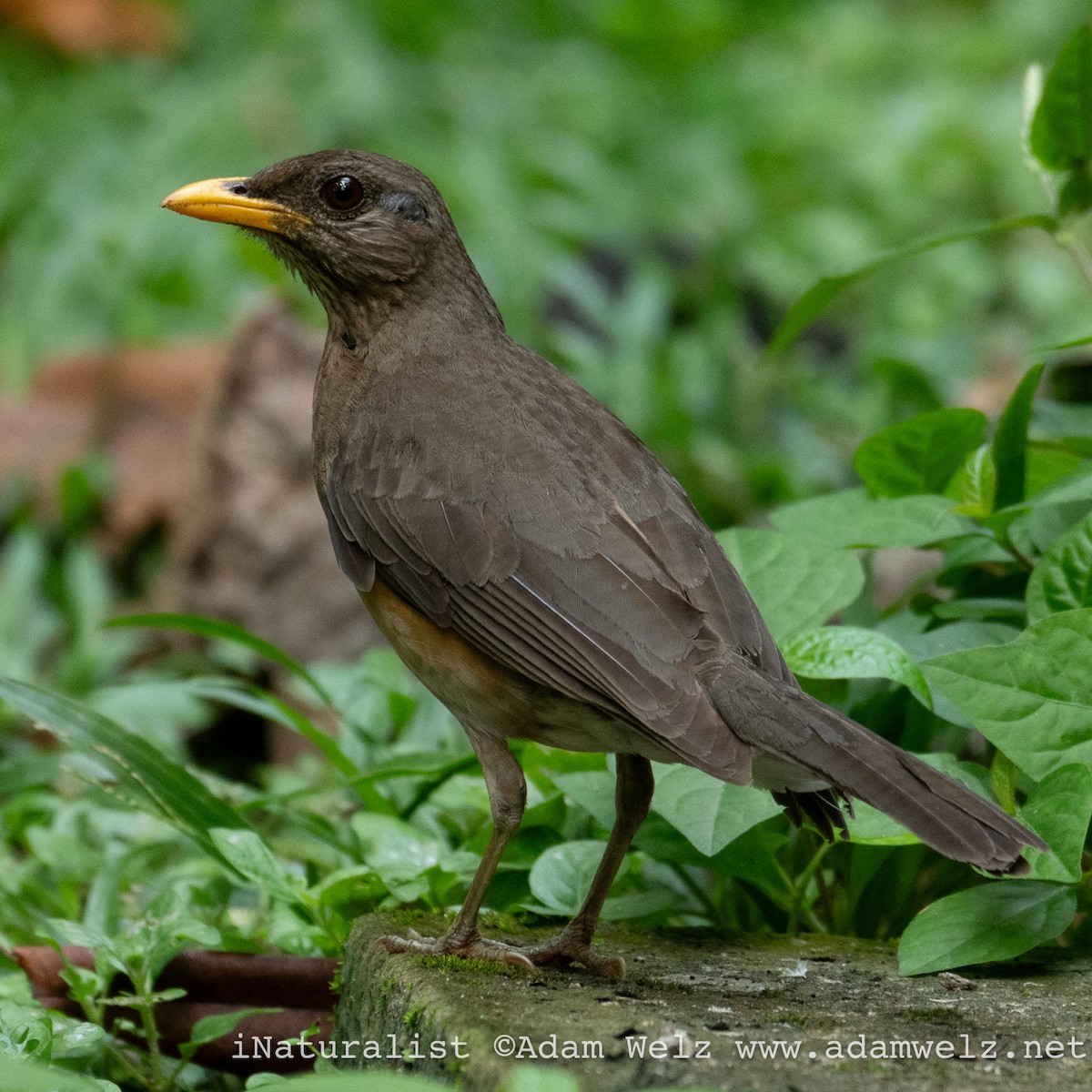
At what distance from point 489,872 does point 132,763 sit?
0.90m

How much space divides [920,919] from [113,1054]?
1664mm

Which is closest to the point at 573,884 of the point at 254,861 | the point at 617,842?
the point at 617,842

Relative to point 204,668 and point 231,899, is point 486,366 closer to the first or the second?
point 231,899

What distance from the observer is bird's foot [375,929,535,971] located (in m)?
3.03

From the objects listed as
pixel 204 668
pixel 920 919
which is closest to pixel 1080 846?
pixel 920 919

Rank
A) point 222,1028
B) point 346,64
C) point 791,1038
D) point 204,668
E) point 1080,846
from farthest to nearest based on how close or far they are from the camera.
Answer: point 346,64 < point 204,668 < point 222,1028 < point 1080,846 < point 791,1038

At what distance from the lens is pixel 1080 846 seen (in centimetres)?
289

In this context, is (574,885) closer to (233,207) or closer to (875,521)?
(875,521)

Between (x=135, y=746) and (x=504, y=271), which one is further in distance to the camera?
(x=504, y=271)

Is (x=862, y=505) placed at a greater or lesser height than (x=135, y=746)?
greater

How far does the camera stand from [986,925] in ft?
9.87

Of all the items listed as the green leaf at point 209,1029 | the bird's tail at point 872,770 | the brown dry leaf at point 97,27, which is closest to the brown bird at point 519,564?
the bird's tail at point 872,770

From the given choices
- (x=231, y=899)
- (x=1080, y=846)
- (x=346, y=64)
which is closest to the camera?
(x=1080, y=846)

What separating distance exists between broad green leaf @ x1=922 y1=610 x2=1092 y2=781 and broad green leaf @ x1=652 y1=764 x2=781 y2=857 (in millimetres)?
443
